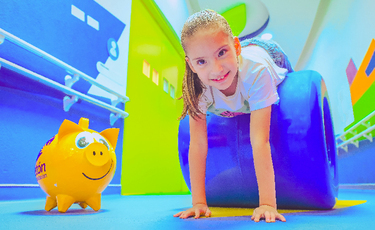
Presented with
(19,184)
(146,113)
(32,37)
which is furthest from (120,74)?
(19,184)

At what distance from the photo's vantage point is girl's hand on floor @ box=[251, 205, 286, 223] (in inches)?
31.0

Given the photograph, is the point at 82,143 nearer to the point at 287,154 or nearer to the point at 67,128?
the point at 67,128

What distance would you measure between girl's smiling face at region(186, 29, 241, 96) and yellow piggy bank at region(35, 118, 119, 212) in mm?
507

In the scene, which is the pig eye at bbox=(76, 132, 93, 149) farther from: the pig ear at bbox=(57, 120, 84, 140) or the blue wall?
the blue wall

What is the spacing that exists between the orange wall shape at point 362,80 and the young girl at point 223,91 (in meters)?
2.17

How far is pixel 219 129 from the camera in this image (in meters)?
1.28

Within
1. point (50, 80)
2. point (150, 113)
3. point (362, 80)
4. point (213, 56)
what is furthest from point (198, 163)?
point (362, 80)

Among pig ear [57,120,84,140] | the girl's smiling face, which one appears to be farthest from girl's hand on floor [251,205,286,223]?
pig ear [57,120,84,140]

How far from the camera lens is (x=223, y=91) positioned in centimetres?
110

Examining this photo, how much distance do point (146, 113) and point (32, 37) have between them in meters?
1.52

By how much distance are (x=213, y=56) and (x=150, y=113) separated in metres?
2.26

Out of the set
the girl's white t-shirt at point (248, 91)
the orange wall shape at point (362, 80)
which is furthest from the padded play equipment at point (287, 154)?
the orange wall shape at point (362, 80)

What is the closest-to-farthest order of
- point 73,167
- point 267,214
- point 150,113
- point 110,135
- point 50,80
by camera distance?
1. point 267,214
2. point 73,167
3. point 110,135
4. point 50,80
5. point 150,113

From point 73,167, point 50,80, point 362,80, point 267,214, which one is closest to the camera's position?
point 267,214
